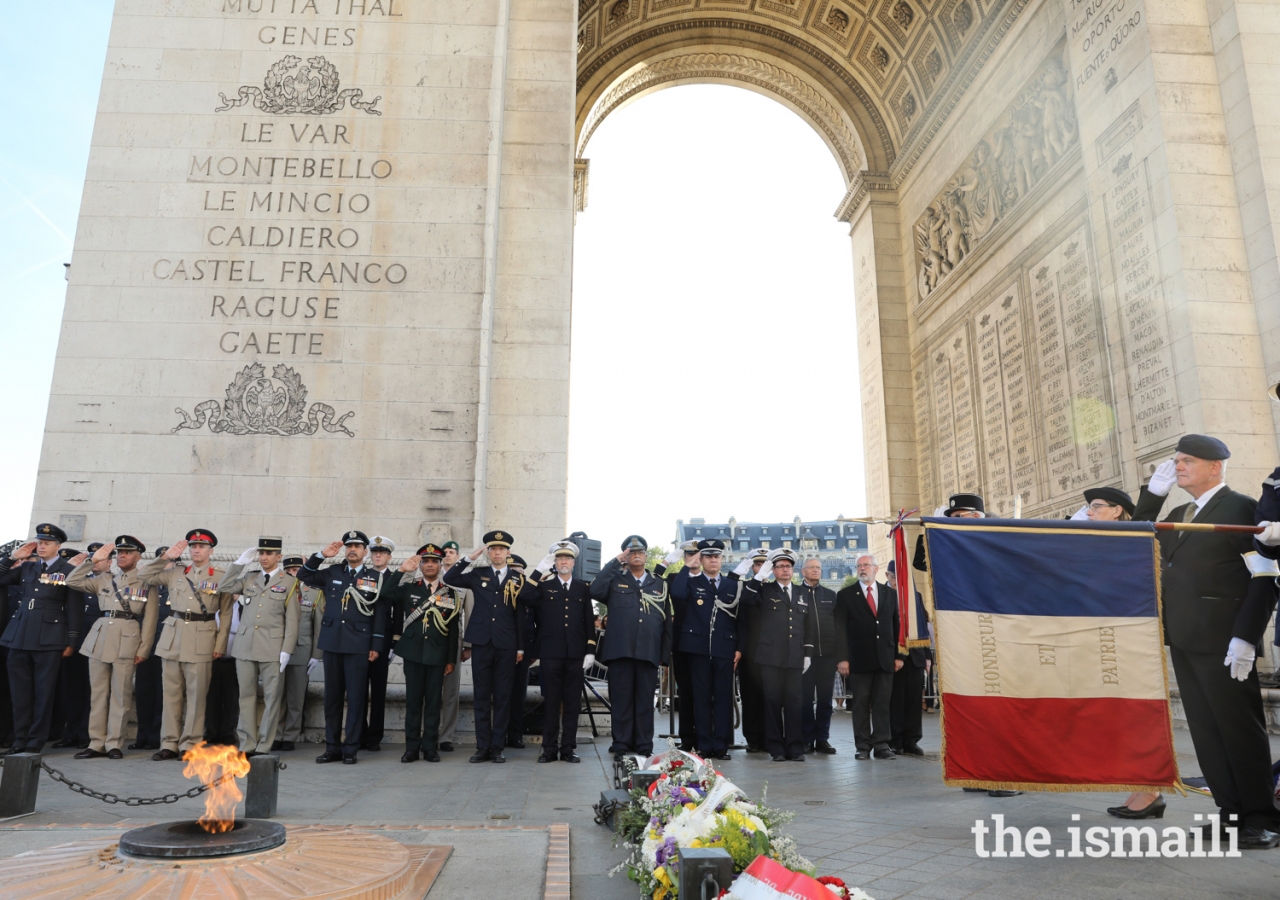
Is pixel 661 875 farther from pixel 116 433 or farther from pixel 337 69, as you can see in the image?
pixel 337 69

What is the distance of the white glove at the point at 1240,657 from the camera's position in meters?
4.10

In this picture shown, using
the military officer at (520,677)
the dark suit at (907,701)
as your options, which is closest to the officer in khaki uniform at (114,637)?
the military officer at (520,677)

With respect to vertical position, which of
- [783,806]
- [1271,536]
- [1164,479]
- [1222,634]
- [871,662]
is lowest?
[783,806]

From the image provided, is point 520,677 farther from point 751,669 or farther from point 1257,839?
point 1257,839

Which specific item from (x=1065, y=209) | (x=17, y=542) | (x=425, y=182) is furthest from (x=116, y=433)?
(x=1065, y=209)

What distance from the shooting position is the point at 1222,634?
432 centimetres

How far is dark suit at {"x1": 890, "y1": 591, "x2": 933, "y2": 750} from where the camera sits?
8.46m

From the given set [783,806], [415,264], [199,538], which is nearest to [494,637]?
[199,538]

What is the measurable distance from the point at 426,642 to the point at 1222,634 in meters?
6.19

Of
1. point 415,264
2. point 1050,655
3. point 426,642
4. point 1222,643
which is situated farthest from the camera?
point 415,264

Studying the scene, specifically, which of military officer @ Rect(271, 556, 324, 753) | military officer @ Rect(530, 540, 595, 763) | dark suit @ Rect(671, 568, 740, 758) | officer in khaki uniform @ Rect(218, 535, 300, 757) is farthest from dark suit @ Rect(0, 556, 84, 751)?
dark suit @ Rect(671, 568, 740, 758)

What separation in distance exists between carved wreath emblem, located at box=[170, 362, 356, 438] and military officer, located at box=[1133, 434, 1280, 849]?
8.40m

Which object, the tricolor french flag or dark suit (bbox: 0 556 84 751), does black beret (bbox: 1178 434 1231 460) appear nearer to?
the tricolor french flag

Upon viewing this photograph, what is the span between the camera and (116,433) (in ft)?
32.0
